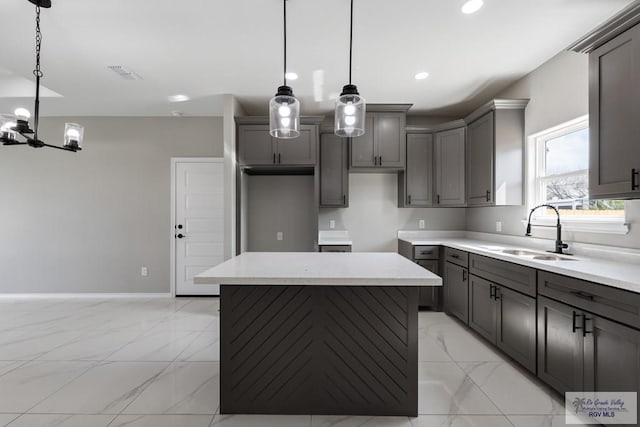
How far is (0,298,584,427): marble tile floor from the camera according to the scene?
6.10 feet

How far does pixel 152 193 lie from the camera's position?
183 inches

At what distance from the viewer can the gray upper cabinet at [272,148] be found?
4.00 metres

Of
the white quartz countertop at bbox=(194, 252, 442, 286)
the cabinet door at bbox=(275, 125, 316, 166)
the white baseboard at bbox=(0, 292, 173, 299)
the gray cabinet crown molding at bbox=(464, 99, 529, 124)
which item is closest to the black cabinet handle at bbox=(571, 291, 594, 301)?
the white quartz countertop at bbox=(194, 252, 442, 286)

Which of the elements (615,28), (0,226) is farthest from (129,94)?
(615,28)

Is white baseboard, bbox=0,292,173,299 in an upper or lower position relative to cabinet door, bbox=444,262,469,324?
lower

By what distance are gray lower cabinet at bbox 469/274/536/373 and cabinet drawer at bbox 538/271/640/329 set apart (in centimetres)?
22

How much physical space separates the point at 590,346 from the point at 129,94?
16.2 feet

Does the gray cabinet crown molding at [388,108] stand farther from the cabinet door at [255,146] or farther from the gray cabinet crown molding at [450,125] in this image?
the cabinet door at [255,146]

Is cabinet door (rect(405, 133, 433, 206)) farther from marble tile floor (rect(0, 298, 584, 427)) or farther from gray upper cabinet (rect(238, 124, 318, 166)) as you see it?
marble tile floor (rect(0, 298, 584, 427))

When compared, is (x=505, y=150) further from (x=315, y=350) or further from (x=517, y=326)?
(x=315, y=350)

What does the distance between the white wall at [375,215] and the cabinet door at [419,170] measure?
298 millimetres

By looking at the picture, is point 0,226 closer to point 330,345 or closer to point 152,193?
point 152,193

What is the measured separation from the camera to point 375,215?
4566 mm

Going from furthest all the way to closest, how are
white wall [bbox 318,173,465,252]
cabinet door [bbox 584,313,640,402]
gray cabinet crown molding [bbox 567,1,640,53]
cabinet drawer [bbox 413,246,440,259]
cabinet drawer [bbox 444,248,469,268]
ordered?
white wall [bbox 318,173,465,252] < cabinet drawer [bbox 413,246,440,259] < cabinet drawer [bbox 444,248,469,268] < gray cabinet crown molding [bbox 567,1,640,53] < cabinet door [bbox 584,313,640,402]
